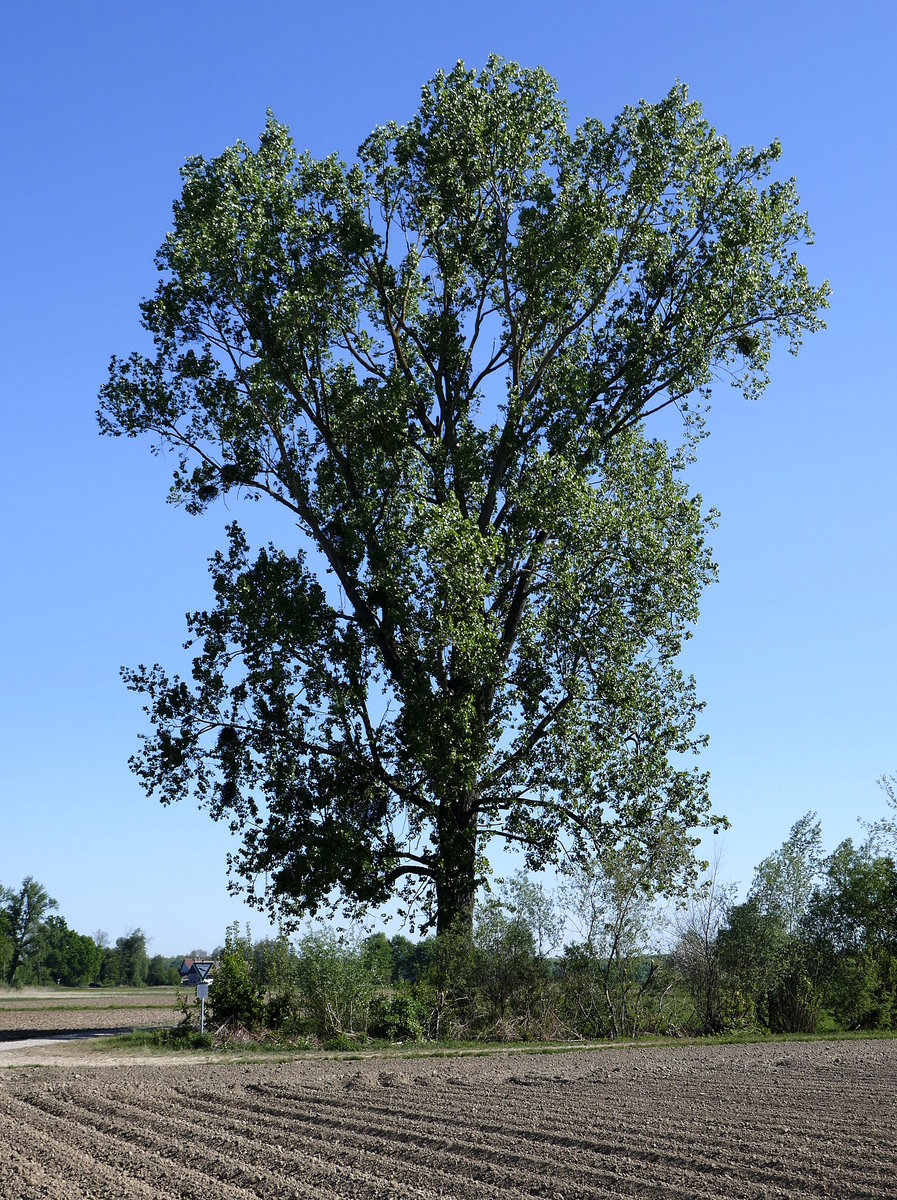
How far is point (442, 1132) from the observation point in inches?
351

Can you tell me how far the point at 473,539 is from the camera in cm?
1930

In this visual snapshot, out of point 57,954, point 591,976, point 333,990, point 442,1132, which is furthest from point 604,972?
point 57,954

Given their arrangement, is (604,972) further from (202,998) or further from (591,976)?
(202,998)

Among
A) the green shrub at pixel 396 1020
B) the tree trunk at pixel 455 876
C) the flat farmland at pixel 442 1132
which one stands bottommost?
the flat farmland at pixel 442 1132

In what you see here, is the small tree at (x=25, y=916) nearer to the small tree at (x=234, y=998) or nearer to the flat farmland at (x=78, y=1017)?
the flat farmland at (x=78, y=1017)

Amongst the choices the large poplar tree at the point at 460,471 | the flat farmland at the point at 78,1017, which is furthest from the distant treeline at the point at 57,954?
the large poplar tree at the point at 460,471

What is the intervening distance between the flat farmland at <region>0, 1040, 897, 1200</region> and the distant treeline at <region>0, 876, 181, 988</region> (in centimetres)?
5172

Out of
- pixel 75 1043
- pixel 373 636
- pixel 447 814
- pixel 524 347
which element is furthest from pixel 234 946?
pixel 524 347

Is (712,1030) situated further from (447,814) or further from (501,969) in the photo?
(447,814)

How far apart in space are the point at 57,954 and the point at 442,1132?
7699 cm

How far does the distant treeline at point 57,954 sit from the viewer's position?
211ft

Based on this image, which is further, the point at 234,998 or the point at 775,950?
the point at 775,950

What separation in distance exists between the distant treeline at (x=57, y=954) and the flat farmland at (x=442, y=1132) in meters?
51.7

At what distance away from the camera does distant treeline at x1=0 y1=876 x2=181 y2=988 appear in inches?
2527
